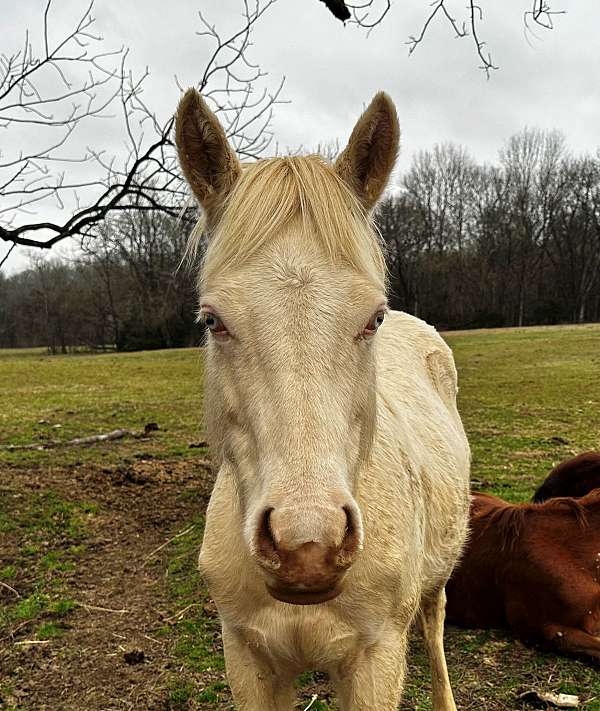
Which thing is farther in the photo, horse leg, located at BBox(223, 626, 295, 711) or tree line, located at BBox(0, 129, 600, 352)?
tree line, located at BBox(0, 129, 600, 352)

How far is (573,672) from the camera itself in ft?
11.8

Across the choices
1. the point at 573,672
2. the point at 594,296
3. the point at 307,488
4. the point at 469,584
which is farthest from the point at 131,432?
the point at 594,296

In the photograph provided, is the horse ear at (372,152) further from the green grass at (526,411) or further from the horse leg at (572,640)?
the green grass at (526,411)

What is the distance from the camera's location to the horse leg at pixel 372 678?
2.11m

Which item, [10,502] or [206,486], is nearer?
[10,502]

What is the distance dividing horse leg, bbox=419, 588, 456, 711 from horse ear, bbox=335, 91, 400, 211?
2256 millimetres

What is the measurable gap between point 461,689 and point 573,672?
2.39ft

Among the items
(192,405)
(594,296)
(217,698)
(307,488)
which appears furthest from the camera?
(594,296)

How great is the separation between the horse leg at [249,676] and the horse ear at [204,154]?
1603 mm

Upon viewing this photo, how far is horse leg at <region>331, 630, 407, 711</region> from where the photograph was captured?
6.92 feet

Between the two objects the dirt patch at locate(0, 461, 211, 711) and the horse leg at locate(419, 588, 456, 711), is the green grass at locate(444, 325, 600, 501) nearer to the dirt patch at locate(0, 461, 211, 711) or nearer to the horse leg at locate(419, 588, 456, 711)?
the horse leg at locate(419, 588, 456, 711)

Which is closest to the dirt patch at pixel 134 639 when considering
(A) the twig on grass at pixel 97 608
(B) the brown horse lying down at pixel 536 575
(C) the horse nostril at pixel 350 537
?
(A) the twig on grass at pixel 97 608

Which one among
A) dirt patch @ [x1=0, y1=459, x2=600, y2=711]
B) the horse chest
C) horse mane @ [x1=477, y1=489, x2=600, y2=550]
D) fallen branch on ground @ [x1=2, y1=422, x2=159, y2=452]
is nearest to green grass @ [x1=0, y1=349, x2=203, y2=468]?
fallen branch on ground @ [x1=2, y1=422, x2=159, y2=452]

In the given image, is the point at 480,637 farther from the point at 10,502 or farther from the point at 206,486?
the point at 10,502
